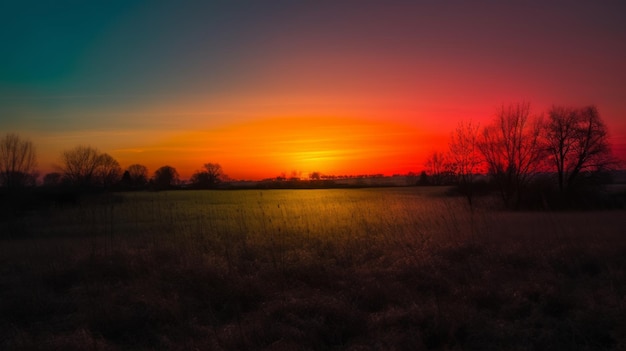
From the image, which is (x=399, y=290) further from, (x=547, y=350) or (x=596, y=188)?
(x=596, y=188)

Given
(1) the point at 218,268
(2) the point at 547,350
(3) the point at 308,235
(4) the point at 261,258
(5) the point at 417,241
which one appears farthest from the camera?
(3) the point at 308,235

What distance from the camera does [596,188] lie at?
131 feet

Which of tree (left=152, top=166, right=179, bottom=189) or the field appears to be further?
tree (left=152, top=166, right=179, bottom=189)

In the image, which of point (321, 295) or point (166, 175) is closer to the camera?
point (321, 295)

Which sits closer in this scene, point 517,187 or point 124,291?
point 124,291

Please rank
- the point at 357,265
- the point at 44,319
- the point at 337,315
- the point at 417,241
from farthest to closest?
1. the point at 417,241
2. the point at 357,265
3. the point at 44,319
4. the point at 337,315

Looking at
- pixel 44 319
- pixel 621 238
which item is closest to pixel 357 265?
pixel 44 319

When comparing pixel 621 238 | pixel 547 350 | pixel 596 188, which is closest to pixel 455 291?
pixel 547 350

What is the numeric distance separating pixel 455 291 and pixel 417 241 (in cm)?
498

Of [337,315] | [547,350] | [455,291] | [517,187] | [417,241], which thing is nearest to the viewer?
[547,350]

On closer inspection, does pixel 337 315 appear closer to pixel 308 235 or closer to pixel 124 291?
pixel 124 291

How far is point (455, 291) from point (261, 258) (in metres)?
4.94

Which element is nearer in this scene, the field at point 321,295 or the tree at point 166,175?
the field at point 321,295

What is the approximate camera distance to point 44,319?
24.1 feet
